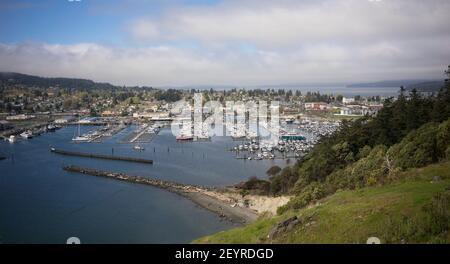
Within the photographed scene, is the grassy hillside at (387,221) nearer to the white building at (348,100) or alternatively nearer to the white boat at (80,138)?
the white boat at (80,138)

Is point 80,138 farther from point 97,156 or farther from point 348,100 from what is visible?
point 348,100

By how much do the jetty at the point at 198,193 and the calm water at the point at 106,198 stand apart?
298mm

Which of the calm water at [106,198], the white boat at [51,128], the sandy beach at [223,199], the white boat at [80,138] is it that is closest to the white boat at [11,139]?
the calm water at [106,198]

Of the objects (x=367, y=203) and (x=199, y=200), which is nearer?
(x=367, y=203)

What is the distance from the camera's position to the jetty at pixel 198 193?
9.07m

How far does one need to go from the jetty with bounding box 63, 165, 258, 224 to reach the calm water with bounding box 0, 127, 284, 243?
0.30 m

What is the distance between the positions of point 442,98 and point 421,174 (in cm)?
319

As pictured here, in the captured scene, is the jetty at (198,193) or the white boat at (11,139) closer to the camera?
the jetty at (198,193)

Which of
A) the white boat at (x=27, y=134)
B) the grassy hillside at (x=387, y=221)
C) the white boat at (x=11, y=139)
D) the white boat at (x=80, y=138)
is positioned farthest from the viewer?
the white boat at (x=80, y=138)

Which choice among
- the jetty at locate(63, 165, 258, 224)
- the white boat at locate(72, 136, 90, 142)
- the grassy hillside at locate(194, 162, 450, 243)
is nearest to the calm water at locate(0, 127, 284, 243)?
the jetty at locate(63, 165, 258, 224)

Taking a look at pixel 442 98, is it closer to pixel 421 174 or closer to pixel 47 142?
pixel 421 174

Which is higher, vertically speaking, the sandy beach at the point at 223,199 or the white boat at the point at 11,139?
the white boat at the point at 11,139
